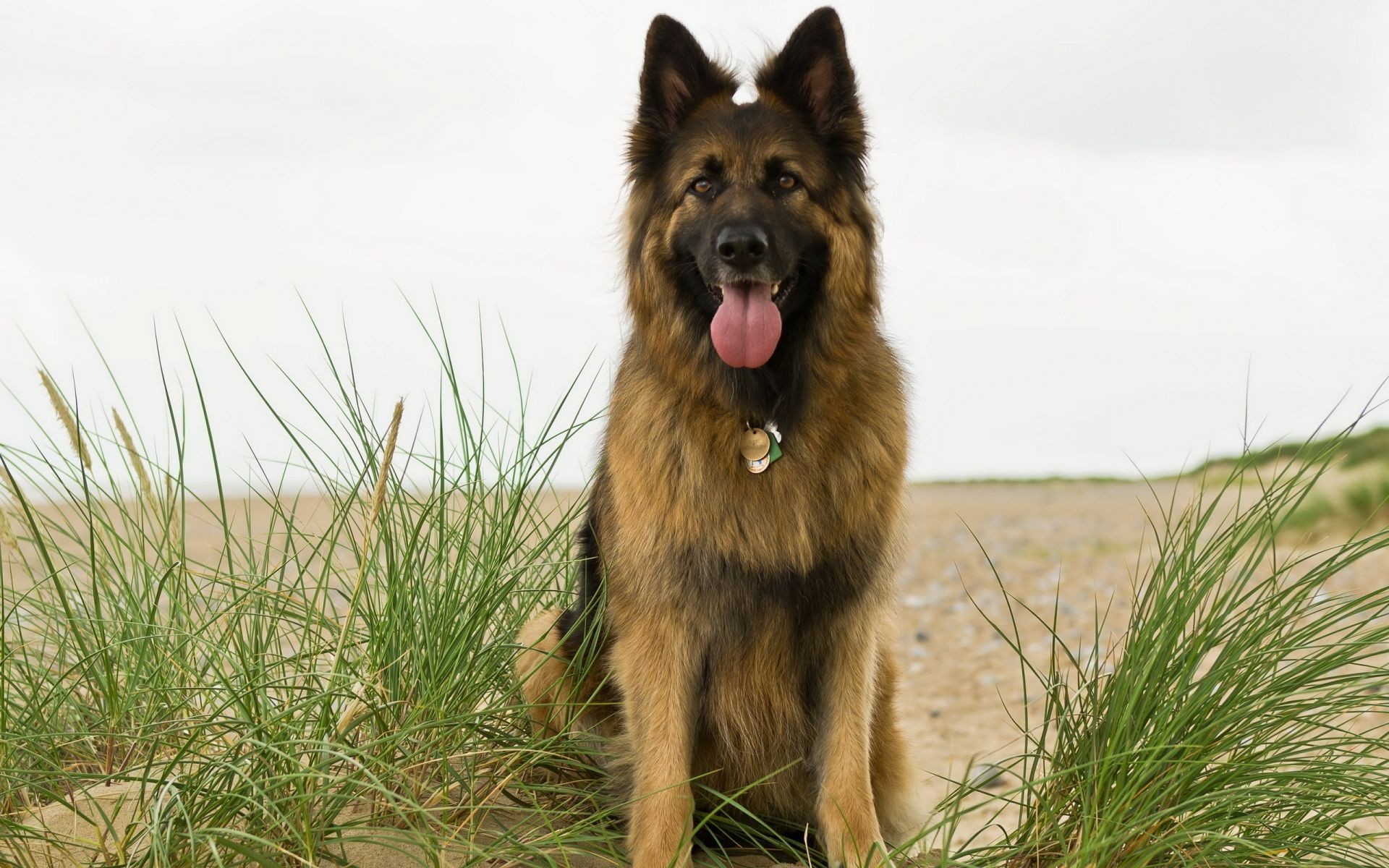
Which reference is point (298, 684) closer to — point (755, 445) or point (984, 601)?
point (755, 445)

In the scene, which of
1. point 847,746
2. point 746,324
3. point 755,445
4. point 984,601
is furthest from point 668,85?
point 984,601

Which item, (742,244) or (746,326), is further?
(746,326)

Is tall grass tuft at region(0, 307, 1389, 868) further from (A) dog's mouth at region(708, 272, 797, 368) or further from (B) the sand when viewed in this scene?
(A) dog's mouth at region(708, 272, 797, 368)

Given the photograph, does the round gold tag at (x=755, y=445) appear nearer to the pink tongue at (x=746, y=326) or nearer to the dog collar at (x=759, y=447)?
the dog collar at (x=759, y=447)

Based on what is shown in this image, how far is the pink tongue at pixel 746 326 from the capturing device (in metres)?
3.48

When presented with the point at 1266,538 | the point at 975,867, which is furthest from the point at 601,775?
the point at 1266,538

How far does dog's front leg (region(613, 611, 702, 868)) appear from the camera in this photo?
3395 mm

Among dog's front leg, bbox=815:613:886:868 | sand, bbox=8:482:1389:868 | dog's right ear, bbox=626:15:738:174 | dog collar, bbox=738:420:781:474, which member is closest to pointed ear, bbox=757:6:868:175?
dog's right ear, bbox=626:15:738:174

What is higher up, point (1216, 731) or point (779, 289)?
point (779, 289)

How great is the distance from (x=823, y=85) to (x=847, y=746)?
2212 mm

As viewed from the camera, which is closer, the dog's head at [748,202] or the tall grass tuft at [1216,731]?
the tall grass tuft at [1216,731]

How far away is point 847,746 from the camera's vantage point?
Result: 3.53 metres

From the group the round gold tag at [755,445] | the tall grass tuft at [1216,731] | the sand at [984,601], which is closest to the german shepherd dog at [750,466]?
the round gold tag at [755,445]

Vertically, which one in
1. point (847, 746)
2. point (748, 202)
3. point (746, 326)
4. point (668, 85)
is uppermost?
point (668, 85)
